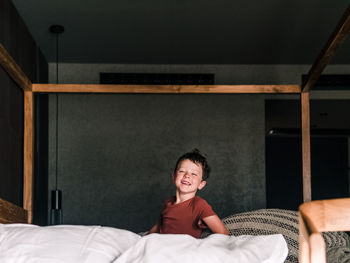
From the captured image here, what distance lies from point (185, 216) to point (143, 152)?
280 cm

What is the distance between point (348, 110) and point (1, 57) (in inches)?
221

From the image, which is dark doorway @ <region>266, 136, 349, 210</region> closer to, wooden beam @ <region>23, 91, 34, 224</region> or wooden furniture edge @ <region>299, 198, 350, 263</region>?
wooden beam @ <region>23, 91, 34, 224</region>

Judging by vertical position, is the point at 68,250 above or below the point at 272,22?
below

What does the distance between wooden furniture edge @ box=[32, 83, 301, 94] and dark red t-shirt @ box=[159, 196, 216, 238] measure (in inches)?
21.5

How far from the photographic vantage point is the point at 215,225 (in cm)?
160

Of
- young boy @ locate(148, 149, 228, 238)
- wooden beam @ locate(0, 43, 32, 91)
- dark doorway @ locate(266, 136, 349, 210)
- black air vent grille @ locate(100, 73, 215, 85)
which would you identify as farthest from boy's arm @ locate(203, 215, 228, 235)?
dark doorway @ locate(266, 136, 349, 210)

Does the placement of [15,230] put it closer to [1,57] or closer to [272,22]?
[1,57]

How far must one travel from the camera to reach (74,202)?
4379mm

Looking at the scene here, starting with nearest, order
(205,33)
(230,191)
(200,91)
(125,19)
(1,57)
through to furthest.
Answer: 1. (1,57)
2. (200,91)
3. (125,19)
4. (205,33)
5. (230,191)

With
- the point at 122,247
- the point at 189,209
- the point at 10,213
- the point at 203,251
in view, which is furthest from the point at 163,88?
the point at 203,251

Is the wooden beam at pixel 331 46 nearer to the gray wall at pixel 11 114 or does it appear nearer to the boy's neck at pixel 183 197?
the boy's neck at pixel 183 197

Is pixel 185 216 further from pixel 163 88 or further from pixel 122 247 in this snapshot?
pixel 122 247

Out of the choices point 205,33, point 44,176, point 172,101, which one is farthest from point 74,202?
point 205,33

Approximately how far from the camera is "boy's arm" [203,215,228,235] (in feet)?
5.19
